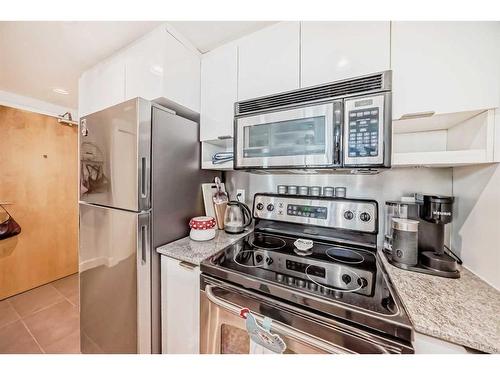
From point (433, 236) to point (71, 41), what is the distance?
241 cm

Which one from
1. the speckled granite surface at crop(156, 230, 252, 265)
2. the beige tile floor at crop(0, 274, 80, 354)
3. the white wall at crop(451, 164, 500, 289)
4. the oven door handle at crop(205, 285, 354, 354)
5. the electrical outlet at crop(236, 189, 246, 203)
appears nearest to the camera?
the oven door handle at crop(205, 285, 354, 354)

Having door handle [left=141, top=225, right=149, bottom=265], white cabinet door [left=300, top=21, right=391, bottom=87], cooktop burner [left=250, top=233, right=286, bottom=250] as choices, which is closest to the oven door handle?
cooktop burner [left=250, top=233, right=286, bottom=250]

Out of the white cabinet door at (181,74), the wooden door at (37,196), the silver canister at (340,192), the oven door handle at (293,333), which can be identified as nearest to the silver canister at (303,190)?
the silver canister at (340,192)

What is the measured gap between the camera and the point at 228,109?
47.9 inches

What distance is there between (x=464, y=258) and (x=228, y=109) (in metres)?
1.45

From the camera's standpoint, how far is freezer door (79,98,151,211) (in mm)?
999

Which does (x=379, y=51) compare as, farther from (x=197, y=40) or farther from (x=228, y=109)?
(x=197, y=40)

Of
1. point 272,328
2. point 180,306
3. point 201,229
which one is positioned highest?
point 201,229

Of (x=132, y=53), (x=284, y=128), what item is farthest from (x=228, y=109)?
(x=132, y=53)

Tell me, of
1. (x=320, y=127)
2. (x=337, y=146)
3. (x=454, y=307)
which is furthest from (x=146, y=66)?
(x=454, y=307)

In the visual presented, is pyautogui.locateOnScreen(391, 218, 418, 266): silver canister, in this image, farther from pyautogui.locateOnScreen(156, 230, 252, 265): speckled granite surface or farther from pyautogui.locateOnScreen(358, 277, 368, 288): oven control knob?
pyautogui.locateOnScreen(156, 230, 252, 265): speckled granite surface

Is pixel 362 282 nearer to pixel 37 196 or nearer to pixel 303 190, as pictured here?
pixel 303 190

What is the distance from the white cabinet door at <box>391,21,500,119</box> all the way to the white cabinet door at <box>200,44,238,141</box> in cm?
83

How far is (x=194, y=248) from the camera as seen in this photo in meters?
1.06
